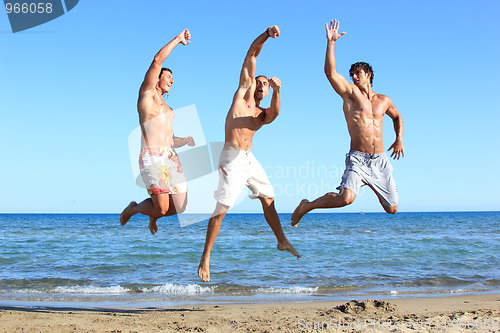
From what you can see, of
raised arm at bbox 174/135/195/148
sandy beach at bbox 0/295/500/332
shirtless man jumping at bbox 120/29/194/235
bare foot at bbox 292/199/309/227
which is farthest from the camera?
sandy beach at bbox 0/295/500/332

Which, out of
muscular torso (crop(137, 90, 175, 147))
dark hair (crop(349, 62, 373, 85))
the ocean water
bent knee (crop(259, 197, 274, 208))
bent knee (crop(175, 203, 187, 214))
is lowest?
the ocean water

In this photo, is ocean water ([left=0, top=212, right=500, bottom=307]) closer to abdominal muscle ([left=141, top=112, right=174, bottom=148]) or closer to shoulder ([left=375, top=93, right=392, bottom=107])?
abdominal muscle ([left=141, top=112, right=174, bottom=148])

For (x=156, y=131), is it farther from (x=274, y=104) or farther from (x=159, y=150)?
(x=274, y=104)

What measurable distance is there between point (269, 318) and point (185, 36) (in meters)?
5.72

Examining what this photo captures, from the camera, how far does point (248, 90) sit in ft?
22.1

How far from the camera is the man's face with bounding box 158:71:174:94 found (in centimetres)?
706

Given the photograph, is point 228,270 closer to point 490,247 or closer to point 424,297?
point 424,297

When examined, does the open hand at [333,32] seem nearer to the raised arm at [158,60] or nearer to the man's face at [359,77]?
the man's face at [359,77]

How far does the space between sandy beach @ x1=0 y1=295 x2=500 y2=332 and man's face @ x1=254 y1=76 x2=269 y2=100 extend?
4.24 metres

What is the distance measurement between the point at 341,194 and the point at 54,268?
13735mm

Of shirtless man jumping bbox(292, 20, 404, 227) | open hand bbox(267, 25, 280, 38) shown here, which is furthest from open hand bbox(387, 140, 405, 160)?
open hand bbox(267, 25, 280, 38)

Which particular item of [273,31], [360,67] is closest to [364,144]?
[360,67]

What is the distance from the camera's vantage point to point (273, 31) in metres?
6.38

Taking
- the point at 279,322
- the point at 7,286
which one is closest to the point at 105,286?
the point at 7,286
